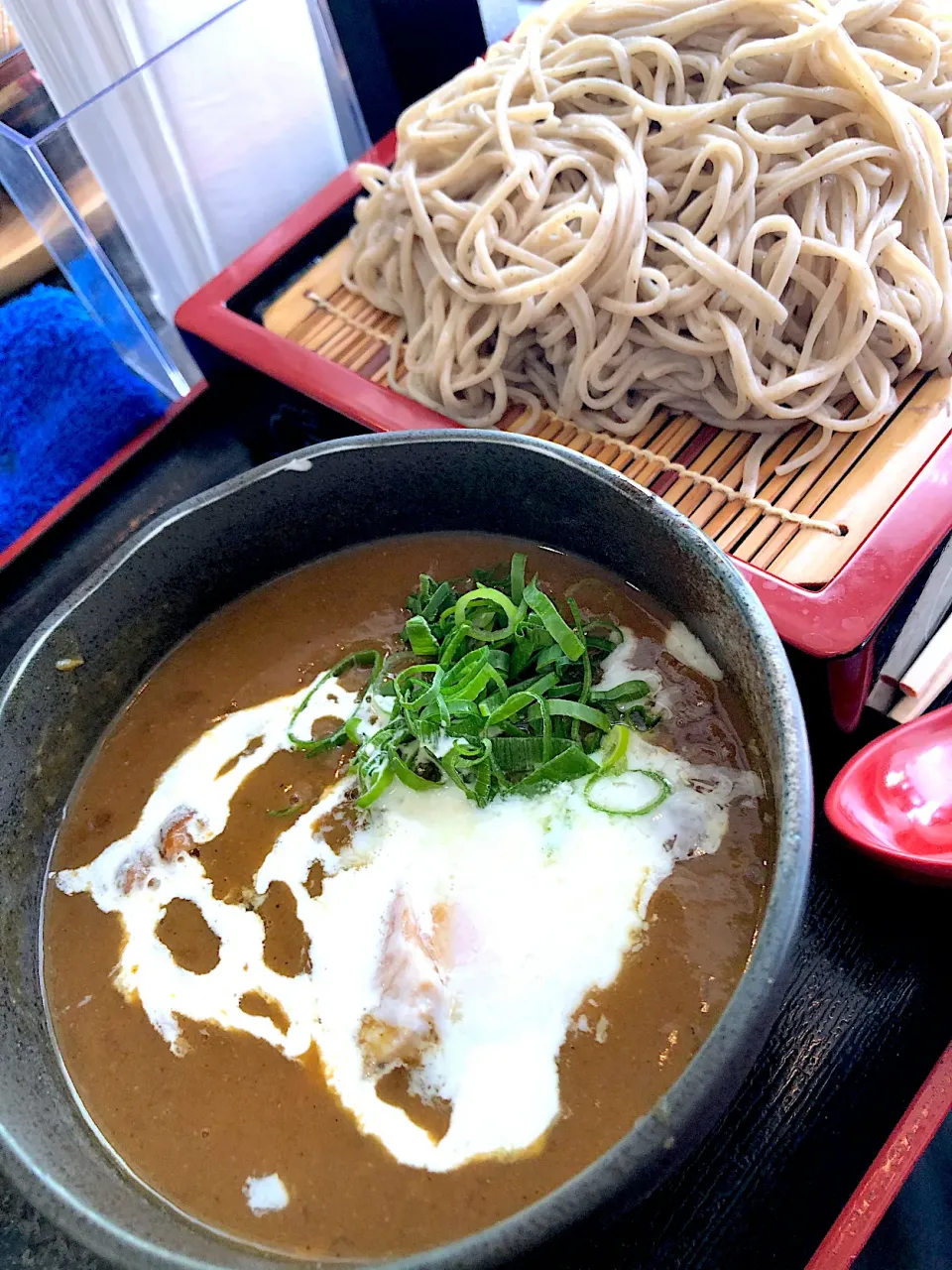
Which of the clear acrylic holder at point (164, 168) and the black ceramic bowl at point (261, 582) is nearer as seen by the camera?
the black ceramic bowl at point (261, 582)

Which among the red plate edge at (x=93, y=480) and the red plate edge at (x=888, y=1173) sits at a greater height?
the red plate edge at (x=93, y=480)

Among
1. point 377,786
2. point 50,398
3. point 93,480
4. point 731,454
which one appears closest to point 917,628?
point 731,454

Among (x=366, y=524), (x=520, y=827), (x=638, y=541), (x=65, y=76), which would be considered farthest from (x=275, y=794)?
(x=65, y=76)

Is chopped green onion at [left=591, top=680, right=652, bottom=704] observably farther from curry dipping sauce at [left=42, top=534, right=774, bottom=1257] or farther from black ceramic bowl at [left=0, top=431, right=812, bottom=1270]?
black ceramic bowl at [left=0, top=431, right=812, bottom=1270]

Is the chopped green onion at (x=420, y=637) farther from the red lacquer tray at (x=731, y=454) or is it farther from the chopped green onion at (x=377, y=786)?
the red lacquer tray at (x=731, y=454)

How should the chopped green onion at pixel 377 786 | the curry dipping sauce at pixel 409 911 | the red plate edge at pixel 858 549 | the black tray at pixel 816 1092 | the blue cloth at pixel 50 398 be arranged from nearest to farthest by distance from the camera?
the curry dipping sauce at pixel 409 911, the black tray at pixel 816 1092, the chopped green onion at pixel 377 786, the red plate edge at pixel 858 549, the blue cloth at pixel 50 398

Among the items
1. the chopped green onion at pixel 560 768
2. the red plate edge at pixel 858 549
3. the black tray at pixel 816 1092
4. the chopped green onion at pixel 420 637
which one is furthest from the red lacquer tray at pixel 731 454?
the chopped green onion at pixel 420 637
